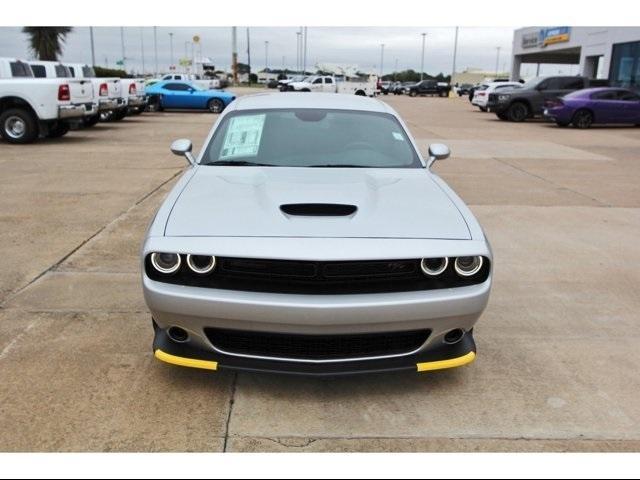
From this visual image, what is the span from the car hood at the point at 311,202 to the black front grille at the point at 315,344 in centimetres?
50

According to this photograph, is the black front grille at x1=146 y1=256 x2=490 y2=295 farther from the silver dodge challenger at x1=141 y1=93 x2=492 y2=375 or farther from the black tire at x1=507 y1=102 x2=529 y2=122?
the black tire at x1=507 y1=102 x2=529 y2=122

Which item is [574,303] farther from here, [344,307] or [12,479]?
[12,479]

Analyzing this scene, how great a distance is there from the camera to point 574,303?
15.5ft

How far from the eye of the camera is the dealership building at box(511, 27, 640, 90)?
2984 centimetres

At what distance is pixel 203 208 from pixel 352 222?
831 millimetres

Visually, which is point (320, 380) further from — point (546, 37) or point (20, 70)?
point (546, 37)

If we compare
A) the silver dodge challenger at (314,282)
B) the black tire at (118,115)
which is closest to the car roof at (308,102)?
the silver dodge challenger at (314,282)

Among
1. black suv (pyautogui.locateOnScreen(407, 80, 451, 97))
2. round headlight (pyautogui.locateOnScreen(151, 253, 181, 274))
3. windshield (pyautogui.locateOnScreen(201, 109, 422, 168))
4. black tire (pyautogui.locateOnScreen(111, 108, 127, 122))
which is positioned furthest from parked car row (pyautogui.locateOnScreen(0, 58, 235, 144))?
black suv (pyautogui.locateOnScreen(407, 80, 451, 97))

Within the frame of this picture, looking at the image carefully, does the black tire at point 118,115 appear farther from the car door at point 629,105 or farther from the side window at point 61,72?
the car door at point 629,105

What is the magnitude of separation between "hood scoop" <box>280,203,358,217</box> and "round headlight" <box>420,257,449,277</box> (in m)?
0.51

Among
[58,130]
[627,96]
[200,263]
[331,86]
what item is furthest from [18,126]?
[331,86]

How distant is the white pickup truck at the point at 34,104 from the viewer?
13.5 m

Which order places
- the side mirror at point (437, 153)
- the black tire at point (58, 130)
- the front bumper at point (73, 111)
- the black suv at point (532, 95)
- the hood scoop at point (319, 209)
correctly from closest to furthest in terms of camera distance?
the hood scoop at point (319, 209)
the side mirror at point (437, 153)
the front bumper at point (73, 111)
the black tire at point (58, 130)
the black suv at point (532, 95)

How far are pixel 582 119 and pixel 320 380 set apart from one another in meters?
20.8
